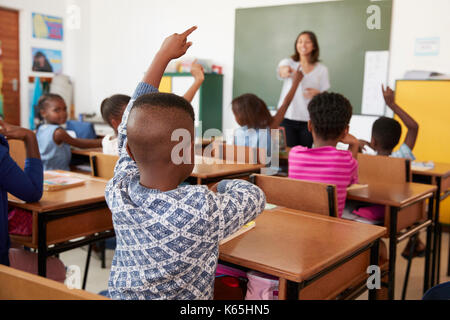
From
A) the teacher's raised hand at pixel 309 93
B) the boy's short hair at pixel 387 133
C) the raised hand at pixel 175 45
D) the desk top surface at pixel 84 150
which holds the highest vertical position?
the raised hand at pixel 175 45

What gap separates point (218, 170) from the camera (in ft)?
9.09

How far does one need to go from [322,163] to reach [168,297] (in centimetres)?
121

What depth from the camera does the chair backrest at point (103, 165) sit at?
8.66ft

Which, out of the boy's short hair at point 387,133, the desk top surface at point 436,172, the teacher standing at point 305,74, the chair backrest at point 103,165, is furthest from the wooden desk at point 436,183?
the chair backrest at point 103,165

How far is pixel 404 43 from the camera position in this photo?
4930mm

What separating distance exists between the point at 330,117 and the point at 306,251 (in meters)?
1.06

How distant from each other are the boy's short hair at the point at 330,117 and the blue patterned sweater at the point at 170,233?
1190mm

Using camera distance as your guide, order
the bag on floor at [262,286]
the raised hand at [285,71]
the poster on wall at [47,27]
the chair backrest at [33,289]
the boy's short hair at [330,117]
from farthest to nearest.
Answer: the poster on wall at [47,27]
the raised hand at [285,71]
the boy's short hair at [330,117]
the bag on floor at [262,286]
the chair backrest at [33,289]

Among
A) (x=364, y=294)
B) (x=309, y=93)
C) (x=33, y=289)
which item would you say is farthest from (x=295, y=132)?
(x=33, y=289)

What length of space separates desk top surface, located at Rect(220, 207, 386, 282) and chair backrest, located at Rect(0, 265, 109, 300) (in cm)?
60

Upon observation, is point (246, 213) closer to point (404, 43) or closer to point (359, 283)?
point (359, 283)

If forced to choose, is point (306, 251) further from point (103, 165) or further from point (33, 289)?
point (103, 165)

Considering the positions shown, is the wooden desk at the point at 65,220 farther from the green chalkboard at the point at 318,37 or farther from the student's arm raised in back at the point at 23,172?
the green chalkboard at the point at 318,37

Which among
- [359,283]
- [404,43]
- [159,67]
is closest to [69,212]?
[159,67]
